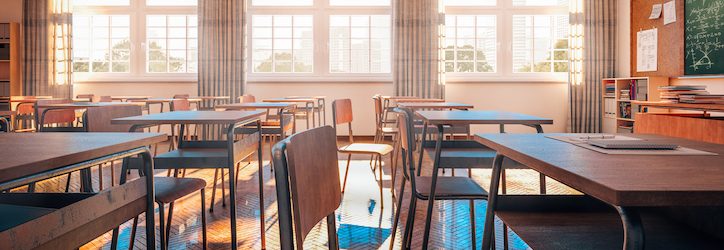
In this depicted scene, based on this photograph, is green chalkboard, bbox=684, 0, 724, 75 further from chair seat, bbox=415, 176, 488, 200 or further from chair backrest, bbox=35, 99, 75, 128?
chair backrest, bbox=35, 99, 75, 128

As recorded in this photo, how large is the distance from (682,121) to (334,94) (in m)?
5.11

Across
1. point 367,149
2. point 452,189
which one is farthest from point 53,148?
point 367,149

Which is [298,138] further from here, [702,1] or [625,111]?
[625,111]

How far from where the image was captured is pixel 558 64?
8039 mm

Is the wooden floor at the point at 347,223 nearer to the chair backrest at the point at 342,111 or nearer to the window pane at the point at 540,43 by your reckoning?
the chair backrest at the point at 342,111

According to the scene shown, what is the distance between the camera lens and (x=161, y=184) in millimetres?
2092

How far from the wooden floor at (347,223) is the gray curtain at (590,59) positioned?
13.5 ft

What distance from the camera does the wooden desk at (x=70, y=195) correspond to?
85 cm

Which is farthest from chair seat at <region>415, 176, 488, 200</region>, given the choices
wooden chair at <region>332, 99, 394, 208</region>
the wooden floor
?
wooden chair at <region>332, 99, 394, 208</region>

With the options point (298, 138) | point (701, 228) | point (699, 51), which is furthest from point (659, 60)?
point (298, 138)

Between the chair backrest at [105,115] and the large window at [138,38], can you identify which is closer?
the chair backrest at [105,115]

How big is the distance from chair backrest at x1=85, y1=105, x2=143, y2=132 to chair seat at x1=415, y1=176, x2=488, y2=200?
1545mm

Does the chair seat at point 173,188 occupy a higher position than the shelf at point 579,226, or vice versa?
the shelf at point 579,226

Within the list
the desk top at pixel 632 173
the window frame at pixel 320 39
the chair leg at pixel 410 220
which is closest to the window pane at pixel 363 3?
the window frame at pixel 320 39
